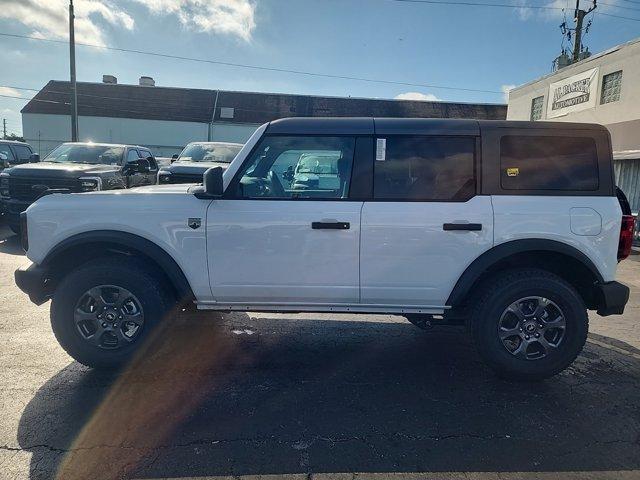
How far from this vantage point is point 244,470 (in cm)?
238

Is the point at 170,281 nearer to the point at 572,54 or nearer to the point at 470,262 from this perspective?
the point at 470,262

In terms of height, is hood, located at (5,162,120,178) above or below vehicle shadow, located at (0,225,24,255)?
above

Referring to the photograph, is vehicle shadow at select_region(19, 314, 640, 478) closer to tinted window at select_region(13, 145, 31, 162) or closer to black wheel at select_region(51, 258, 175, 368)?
black wheel at select_region(51, 258, 175, 368)

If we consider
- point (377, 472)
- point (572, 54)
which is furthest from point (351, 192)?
point (572, 54)

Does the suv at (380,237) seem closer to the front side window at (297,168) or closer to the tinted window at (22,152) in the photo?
the front side window at (297,168)

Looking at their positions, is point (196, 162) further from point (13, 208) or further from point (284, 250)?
point (284, 250)

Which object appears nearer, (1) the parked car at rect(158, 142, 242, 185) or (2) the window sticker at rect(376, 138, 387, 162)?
(2) the window sticker at rect(376, 138, 387, 162)

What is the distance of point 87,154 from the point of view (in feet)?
31.2

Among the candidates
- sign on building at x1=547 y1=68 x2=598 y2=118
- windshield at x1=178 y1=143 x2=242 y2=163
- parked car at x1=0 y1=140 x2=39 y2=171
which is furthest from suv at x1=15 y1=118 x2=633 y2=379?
sign on building at x1=547 y1=68 x2=598 y2=118

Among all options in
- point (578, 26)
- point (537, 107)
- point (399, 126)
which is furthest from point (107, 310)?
point (578, 26)

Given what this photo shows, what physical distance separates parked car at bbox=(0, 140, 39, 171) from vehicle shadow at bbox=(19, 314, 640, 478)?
393 inches

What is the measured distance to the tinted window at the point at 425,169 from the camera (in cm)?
336

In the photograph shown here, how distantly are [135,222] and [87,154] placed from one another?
24.2ft

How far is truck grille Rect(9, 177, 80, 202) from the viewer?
8.18 meters
